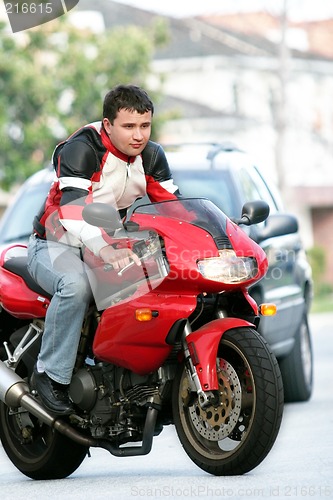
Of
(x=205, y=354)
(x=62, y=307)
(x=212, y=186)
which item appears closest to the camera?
(x=205, y=354)

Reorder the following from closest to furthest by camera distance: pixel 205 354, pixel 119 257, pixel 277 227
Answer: pixel 205 354, pixel 119 257, pixel 277 227

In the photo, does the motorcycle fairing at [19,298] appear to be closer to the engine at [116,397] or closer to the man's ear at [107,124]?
the engine at [116,397]

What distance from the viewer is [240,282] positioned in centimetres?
672

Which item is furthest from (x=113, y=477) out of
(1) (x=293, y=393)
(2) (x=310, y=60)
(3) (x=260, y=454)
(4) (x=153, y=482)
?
(2) (x=310, y=60)

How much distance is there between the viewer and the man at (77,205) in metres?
7.06

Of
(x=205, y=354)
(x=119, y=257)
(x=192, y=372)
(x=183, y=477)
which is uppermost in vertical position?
(x=119, y=257)

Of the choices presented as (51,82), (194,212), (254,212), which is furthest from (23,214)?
(51,82)

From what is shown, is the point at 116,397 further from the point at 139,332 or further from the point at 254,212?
the point at 254,212

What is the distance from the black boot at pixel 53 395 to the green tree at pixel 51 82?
2430cm

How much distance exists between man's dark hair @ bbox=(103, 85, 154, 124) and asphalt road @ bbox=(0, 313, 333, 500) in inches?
73.3

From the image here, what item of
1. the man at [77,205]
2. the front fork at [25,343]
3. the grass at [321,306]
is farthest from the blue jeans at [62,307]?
the grass at [321,306]

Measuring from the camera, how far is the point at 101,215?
6562 millimetres

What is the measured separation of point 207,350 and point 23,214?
543 centimetres

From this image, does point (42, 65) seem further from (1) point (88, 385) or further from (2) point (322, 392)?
(1) point (88, 385)
